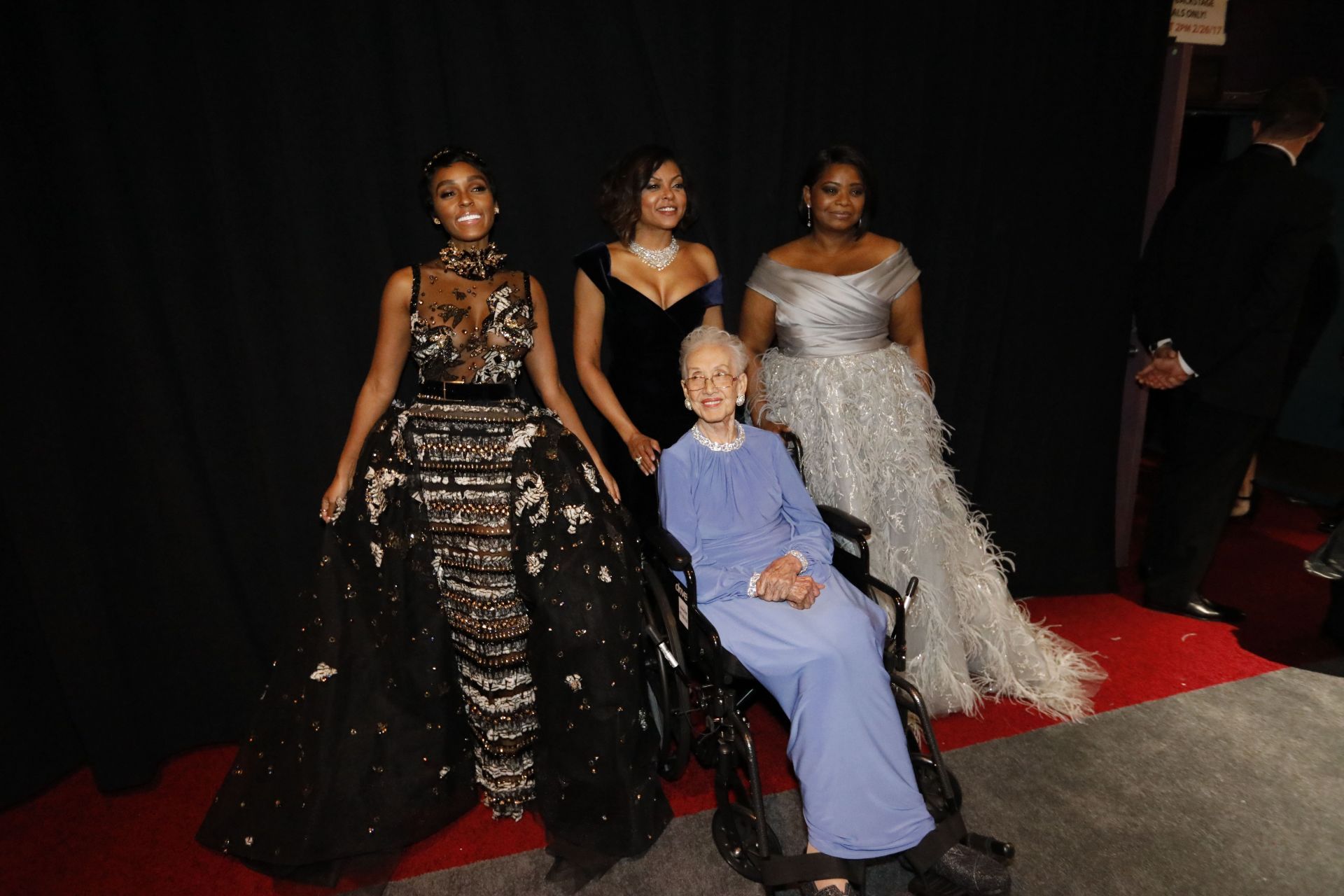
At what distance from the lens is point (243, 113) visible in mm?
2484

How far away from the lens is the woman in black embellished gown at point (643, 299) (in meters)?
2.61

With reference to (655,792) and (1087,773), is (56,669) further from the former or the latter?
(1087,773)

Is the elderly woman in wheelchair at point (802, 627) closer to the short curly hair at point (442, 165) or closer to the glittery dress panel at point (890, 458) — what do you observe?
the glittery dress panel at point (890, 458)

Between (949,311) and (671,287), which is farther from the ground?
(671,287)

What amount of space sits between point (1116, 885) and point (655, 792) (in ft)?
4.25

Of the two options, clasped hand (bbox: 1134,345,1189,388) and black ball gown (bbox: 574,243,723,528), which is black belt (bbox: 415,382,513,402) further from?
clasped hand (bbox: 1134,345,1189,388)

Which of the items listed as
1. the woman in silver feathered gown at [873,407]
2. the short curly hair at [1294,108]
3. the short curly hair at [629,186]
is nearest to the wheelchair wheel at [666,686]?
the woman in silver feathered gown at [873,407]

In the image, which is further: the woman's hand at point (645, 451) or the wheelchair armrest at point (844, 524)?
the woman's hand at point (645, 451)

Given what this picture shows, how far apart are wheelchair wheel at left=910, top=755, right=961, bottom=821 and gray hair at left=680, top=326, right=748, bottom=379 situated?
1.22 m

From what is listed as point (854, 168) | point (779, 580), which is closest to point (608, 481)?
point (779, 580)

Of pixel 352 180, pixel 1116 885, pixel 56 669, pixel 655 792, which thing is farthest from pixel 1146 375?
pixel 56 669

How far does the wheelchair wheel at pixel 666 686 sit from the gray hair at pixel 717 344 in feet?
2.25

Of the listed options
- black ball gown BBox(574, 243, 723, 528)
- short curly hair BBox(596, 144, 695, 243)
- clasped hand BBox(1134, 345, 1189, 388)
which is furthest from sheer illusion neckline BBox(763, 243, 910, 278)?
clasped hand BBox(1134, 345, 1189, 388)

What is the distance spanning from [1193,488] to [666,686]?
270cm
